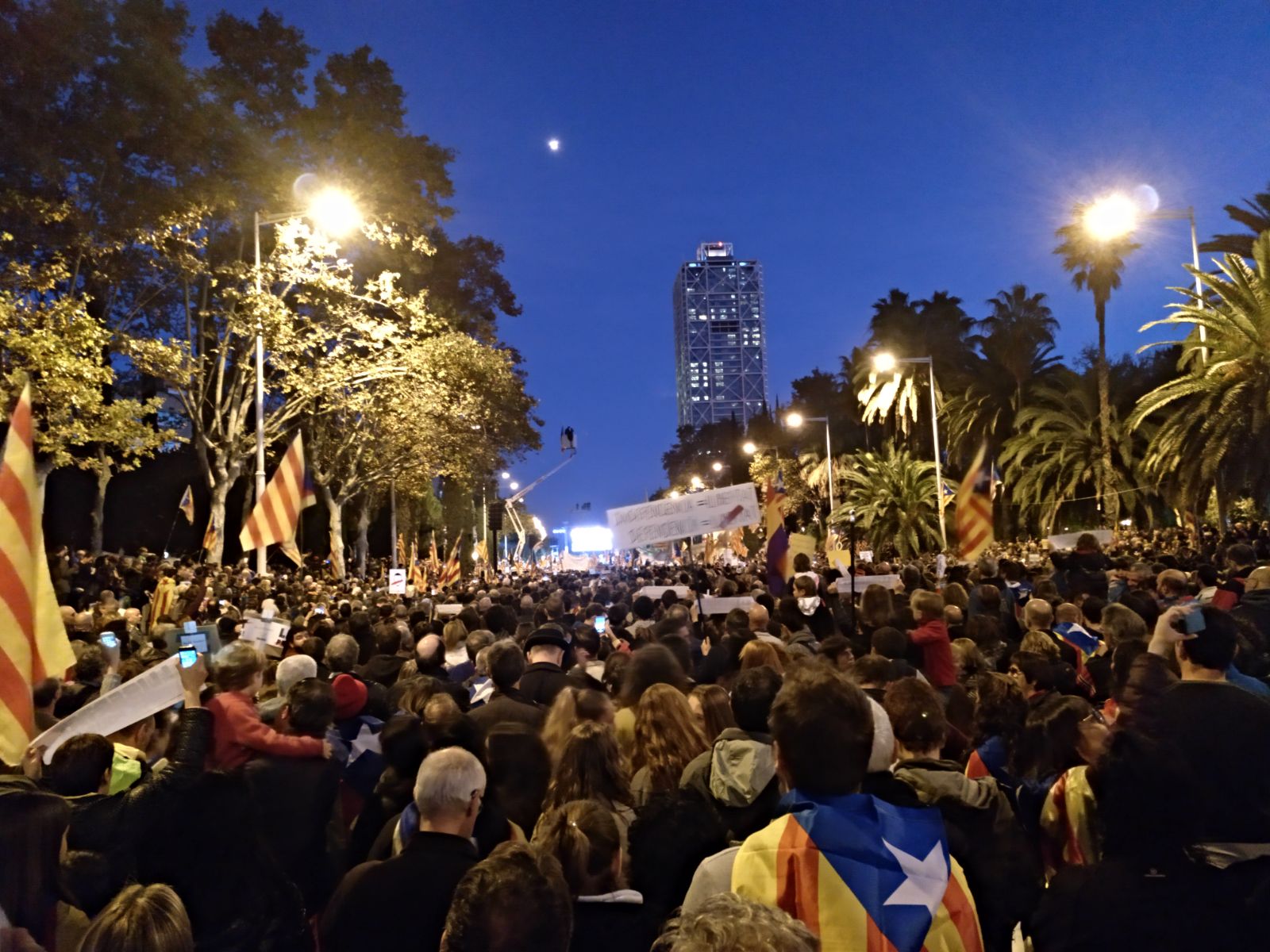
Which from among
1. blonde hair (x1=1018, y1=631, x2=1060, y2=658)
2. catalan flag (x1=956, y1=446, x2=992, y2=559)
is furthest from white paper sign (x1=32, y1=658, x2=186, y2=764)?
catalan flag (x1=956, y1=446, x2=992, y2=559)

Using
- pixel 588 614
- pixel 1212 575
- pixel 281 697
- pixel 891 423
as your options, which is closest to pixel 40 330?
pixel 588 614

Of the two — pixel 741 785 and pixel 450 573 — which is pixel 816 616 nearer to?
pixel 741 785

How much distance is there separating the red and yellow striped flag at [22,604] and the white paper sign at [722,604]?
7681mm

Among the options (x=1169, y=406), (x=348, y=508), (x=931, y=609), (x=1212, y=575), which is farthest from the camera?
(x=348, y=508)

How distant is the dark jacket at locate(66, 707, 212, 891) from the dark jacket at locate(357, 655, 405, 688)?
11.4 feet

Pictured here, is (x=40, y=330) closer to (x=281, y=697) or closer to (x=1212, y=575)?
(x=281, y=697)

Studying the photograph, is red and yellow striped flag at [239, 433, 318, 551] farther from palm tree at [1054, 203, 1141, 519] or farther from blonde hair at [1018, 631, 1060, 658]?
palm tree at [1054, 203, 1141, 519]

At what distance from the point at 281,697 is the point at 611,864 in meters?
2.99

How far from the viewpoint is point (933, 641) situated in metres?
7.10

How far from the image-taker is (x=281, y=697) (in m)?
5.45

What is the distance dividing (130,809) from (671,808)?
1.96m

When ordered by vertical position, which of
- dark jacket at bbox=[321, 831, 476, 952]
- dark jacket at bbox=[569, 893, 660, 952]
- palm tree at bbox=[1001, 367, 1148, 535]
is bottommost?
dark jacket at bbox=[569, 893, 660, 952]

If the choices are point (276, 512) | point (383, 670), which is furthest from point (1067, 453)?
point (383, 670)

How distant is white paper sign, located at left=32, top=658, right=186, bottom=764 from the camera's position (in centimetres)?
Answer: 397
